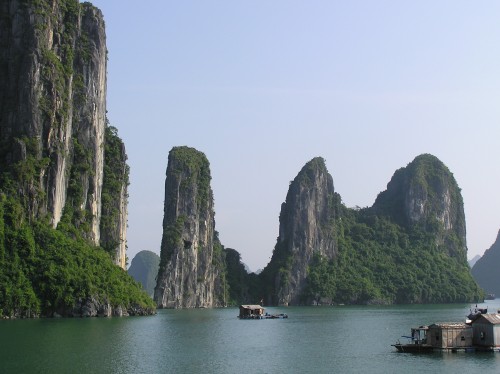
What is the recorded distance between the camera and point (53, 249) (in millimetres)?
72438

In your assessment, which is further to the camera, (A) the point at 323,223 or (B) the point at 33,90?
(A) the point at 323,223

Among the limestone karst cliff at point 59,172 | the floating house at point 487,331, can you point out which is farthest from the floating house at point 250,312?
the floating house at point 487,331

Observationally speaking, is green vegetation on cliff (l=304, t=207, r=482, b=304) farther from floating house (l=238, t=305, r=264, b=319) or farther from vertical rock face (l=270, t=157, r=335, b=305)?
floating house (l=238, t=305, r=264, b=319)

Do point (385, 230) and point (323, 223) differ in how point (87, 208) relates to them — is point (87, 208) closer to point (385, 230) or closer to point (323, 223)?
point (323, 223)

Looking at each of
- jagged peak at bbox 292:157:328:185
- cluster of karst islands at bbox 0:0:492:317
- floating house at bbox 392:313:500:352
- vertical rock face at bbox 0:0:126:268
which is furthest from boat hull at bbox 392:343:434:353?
jagged peak at bbox 292:157:328:185

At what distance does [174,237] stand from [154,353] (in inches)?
3025

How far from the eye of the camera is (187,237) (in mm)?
123312

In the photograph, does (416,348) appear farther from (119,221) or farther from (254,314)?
(119,221)

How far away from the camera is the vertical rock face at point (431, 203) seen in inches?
5960

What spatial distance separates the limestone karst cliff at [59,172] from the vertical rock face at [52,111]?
0.10 metres

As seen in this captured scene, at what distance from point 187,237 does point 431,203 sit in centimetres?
5218

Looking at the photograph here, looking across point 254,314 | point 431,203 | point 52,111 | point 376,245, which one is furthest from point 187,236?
point 431,203

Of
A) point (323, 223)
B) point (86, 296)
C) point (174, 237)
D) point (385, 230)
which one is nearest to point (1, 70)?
point (86, 296)

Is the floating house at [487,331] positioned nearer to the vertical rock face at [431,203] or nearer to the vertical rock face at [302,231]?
the vertical rock face at [302,231]
